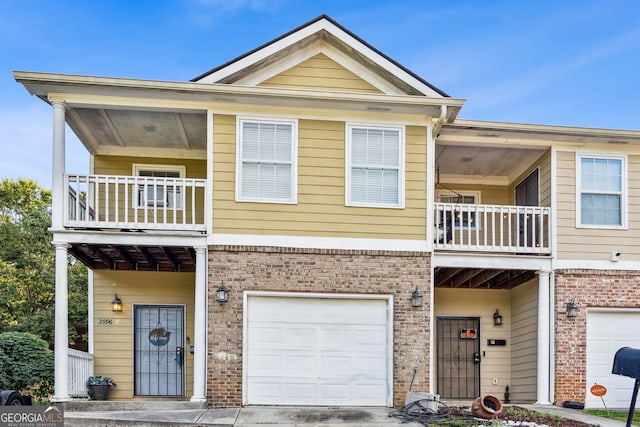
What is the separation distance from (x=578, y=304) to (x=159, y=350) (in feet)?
28.2

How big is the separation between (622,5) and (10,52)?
2480 centimetres

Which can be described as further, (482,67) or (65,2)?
(482,67)

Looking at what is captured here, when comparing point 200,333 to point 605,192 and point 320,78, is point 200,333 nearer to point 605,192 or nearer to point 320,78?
point 320,78

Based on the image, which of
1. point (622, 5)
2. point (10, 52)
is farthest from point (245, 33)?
point (622, 5)

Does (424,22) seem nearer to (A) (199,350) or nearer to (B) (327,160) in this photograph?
(B) (327,160)

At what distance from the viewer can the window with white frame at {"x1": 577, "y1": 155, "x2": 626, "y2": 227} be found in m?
11.8

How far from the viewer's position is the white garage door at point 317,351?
1029 centimetres

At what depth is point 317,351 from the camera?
10.4 m

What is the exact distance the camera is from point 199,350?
1002 cm

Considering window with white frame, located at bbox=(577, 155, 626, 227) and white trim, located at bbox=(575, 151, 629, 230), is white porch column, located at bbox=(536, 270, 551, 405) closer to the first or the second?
white trim, located at bbox=(575, 151, 629, 230)

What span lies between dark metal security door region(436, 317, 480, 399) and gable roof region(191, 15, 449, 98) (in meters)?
5.48

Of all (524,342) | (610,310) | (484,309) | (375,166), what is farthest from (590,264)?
(375,166)

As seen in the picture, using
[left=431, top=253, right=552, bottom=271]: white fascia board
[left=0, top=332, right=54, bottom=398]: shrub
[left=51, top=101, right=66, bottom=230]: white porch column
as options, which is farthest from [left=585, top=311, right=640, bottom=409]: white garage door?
[left=0, top=332, right=54, bottom=398]: shrub

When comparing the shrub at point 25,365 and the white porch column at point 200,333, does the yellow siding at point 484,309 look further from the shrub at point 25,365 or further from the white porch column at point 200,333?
the shrub at point 25,365
